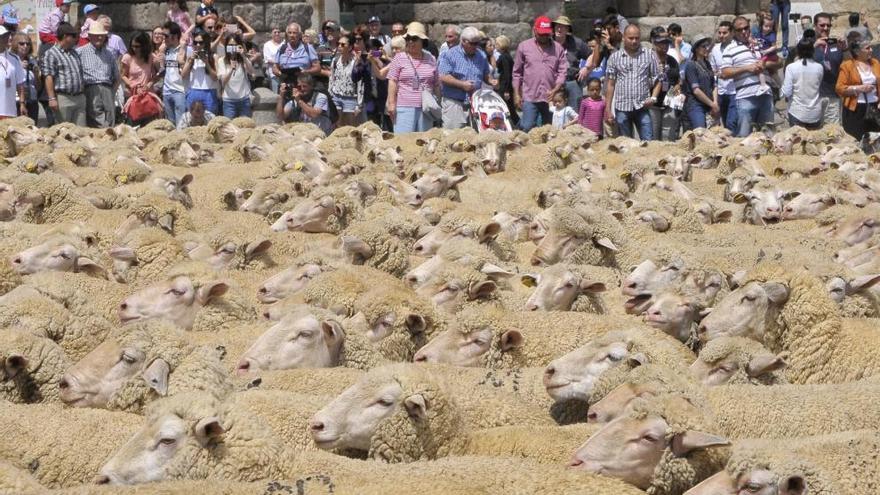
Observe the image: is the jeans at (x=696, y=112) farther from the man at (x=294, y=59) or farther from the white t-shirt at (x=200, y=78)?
the white t-shirt at (x=200, y=78)

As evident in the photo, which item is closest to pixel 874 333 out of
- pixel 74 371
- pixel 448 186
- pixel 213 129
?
pixel 74 371

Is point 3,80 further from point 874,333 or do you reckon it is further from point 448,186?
point 874,333

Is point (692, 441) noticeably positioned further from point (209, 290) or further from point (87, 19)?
point (87, 19)

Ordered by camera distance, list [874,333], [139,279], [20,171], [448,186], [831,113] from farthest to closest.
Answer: [831,113], [448,186], [20,171], [139,279], [874,333]

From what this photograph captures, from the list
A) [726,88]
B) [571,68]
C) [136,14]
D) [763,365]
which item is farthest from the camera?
[136,14]

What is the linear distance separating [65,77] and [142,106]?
3.47 feet

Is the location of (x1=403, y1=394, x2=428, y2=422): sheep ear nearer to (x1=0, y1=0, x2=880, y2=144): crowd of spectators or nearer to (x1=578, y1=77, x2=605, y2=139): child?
(x1=0, y1=0, x2=880, y2=144): crowd of spectators

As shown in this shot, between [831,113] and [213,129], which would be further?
[831,113]

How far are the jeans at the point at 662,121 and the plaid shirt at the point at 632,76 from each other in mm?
324

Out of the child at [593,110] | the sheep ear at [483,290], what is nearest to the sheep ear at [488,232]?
the sheep ear at [483,290]

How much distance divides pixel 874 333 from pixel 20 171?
636 centimetres

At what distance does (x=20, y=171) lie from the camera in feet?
33.7

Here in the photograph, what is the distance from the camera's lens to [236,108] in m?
16.5

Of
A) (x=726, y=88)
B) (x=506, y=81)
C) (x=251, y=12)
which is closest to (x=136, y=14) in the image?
(x=251, y=12)
